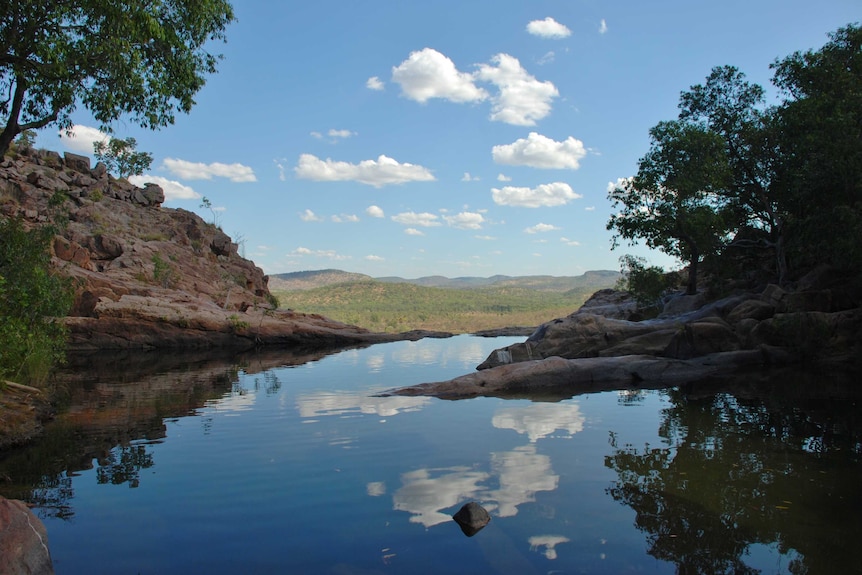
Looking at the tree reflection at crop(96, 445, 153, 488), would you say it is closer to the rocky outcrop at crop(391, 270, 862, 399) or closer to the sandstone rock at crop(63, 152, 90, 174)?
the rocky outcrop at crop(391, 270, 862, 399)

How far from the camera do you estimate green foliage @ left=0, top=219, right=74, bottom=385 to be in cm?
1619

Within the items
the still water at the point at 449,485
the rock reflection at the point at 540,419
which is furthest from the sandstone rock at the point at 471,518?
the rock reflection at the point at 540,419

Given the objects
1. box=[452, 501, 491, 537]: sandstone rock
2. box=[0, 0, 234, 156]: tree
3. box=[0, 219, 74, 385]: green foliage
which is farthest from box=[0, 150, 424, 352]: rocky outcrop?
box=[452, 501, 491, 537]: sandstone rock

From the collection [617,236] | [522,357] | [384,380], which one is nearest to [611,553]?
[384,380]

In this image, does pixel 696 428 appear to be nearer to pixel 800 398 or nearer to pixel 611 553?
pixel 800 398

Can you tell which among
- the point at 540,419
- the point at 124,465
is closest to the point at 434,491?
the point at 124,465

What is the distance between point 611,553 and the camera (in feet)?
24.0

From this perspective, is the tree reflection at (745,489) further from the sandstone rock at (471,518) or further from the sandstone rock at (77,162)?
the sandstone rock at (77,162)

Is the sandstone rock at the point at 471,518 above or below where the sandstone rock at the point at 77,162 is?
below

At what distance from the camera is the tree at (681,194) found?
32.1 m

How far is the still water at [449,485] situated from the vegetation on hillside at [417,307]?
70.0 m

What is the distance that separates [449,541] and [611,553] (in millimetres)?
2060

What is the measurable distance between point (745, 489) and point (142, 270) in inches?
1835

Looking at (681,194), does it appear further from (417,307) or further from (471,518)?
(417,307)
